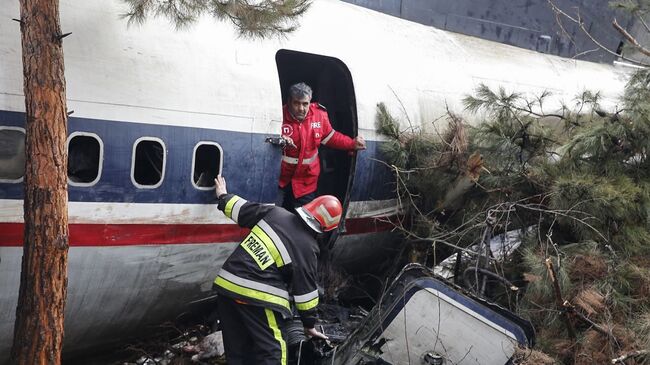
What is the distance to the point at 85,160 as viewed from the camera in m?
5.52

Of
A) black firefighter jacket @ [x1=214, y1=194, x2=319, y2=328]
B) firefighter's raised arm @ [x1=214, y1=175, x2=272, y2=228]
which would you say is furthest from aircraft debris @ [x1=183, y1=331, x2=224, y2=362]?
firefighter's raised arm @ [x1=214, y1=175, x2=272, y2=228]

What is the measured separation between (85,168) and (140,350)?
1.73 meters

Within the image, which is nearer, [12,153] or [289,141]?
[12,153]

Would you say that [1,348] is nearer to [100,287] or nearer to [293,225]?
[100,287]

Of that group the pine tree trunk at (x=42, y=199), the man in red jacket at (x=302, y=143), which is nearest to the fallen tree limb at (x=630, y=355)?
the man in red jacket at (x=302, y=143)

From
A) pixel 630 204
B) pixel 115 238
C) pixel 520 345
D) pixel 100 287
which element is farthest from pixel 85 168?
pixel 630 204

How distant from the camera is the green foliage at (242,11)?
5242 mm

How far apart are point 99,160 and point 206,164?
104cm

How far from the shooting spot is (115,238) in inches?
220

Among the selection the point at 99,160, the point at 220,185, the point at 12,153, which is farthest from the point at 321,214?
the point at 12,153

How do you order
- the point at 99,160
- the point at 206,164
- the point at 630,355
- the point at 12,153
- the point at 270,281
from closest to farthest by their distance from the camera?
the point at 12,153 → the point at 99,160 → the point at 630,355 → the point at 270,281 → the point at 206,164

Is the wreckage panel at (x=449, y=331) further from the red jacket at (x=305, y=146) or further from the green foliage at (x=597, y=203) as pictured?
the red jacket at (x=305, y=146)

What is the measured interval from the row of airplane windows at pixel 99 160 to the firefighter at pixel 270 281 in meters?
0.65

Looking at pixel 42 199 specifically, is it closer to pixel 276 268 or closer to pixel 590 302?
pixel 276 268
